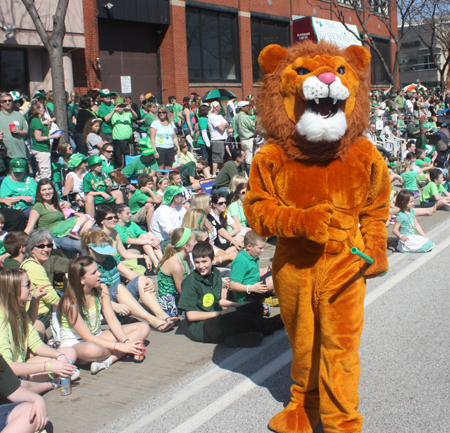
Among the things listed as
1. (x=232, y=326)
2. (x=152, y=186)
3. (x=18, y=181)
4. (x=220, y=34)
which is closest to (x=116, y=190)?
(x=152, y=186)

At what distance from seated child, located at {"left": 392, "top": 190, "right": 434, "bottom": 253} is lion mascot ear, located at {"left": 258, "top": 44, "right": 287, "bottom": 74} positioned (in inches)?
215

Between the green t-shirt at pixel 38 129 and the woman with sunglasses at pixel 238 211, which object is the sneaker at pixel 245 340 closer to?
the woman with sunglasses at pixel 238 211

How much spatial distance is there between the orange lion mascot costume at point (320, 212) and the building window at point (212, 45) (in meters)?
21.4

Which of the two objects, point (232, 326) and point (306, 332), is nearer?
point (306, 332)

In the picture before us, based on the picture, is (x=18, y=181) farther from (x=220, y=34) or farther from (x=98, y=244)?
(x=220, y=34)

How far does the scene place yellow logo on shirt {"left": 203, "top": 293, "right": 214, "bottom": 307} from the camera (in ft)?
17.9

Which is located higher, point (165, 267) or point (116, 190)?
point (116, 190)

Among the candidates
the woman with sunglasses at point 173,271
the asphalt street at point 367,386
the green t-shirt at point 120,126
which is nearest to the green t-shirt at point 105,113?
the green t-shirt at point 120,126

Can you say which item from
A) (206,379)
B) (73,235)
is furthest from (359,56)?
(73,235)

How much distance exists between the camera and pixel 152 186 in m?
9.59

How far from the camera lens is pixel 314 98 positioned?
3.30 meters

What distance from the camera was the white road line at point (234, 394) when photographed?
374cm

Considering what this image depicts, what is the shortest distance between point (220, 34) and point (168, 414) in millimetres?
23944

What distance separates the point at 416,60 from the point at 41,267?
63881mm
